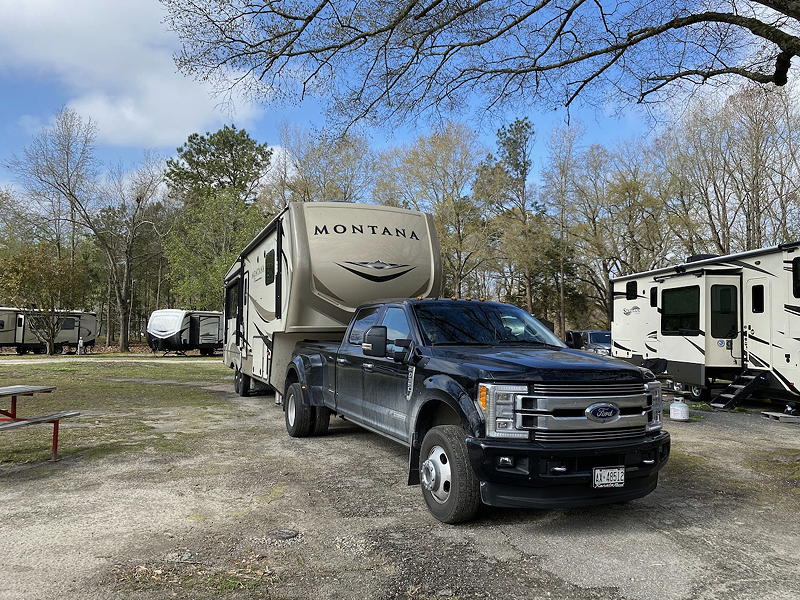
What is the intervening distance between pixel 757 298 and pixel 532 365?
9184 millimetres

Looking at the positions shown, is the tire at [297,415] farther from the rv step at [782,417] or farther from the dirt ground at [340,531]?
the rv step at [782,417]

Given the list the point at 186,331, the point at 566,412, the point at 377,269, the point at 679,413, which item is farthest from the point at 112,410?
the point at 186,331

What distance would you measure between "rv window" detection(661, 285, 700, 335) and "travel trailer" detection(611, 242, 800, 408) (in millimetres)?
21

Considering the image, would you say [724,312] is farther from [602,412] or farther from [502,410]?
[502,410]

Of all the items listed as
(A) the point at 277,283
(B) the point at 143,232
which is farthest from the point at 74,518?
(B) the point at 143,232

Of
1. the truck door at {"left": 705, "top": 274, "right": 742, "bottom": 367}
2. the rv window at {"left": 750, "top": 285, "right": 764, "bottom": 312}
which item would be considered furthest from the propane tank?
the rv window at {"left": 750, "top": 285, "right": 764, "bottom": 312}

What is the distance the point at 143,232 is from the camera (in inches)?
1625

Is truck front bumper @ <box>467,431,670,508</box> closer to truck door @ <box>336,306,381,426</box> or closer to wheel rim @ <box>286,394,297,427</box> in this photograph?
truck door @ <box>336,306,381,426</box>

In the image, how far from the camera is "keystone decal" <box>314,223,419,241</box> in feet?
27.6

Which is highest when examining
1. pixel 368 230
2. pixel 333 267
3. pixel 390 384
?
pixel 368 230

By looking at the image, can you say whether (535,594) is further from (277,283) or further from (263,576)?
(277,283)

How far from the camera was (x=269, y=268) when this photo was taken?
9523 mm

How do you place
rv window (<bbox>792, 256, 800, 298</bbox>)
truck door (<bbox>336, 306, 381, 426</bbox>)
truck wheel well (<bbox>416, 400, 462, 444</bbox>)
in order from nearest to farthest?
truck wheel well (<bbox>416, 400, 462, 444</bbox>), truck door (<bbox>336, 306, 381, 426</bbox>), rv window (<bbox>792, 256, 800, 298</bbox>)

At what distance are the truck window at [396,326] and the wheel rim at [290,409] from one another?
2.46m
